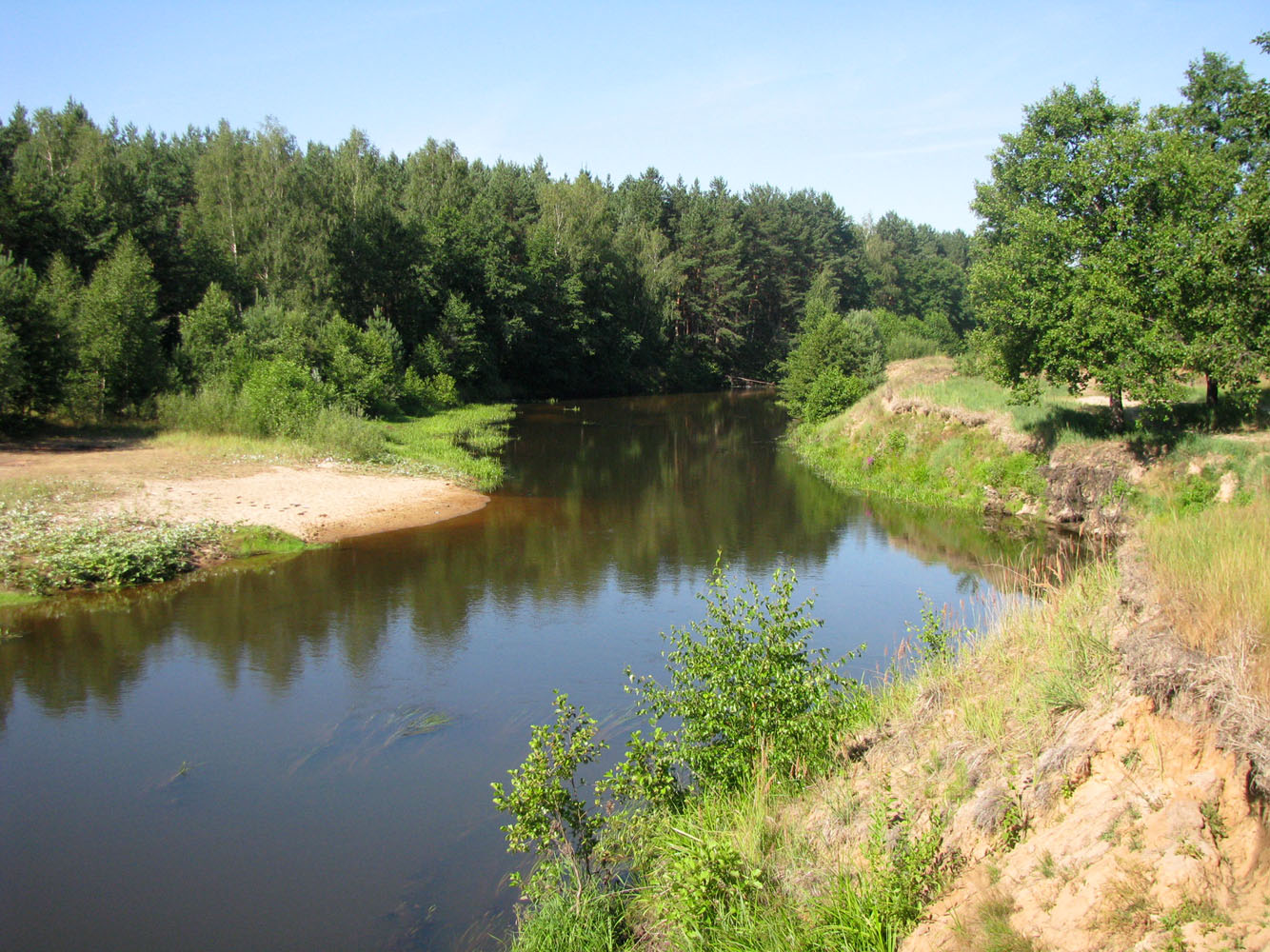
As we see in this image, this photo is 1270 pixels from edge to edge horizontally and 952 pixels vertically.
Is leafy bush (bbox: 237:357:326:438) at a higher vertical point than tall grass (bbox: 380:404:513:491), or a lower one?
higher

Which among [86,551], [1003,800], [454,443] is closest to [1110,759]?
[1003,800]

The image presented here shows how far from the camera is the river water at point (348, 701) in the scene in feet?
26.6

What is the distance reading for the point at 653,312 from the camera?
241 feet

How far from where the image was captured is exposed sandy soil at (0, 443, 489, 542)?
67.9ft

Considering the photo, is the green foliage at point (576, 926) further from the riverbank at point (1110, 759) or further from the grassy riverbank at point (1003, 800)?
the riverbank at point (1110, 759)

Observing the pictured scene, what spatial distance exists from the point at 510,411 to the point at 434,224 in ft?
43.5

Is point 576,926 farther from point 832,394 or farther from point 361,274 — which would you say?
point 361,274

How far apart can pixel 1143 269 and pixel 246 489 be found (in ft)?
74.6

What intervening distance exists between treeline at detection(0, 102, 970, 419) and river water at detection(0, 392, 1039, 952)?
49.3ft

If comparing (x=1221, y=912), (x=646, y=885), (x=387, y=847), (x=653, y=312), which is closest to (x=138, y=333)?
(x=387, y=847)

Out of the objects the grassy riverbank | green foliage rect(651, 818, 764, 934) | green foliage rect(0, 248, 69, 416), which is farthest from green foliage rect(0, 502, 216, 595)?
green foliage rect(651, 818, 764, 934)

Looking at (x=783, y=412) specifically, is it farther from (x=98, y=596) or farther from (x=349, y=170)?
(x=98, y=596)

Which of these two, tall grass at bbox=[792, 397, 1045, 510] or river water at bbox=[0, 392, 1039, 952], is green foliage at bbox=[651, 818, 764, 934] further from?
tall grass at bbox=[792, 397, 1045, 510]

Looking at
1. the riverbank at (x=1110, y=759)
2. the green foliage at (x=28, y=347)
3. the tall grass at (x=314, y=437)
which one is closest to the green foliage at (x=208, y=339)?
the tall grass at (x=314, y=437)
